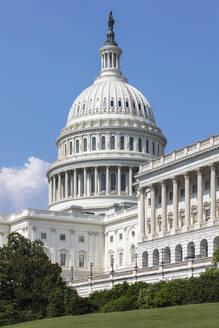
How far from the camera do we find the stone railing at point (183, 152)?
11888 cm

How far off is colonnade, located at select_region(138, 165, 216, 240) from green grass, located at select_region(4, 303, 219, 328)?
4328 centimetres

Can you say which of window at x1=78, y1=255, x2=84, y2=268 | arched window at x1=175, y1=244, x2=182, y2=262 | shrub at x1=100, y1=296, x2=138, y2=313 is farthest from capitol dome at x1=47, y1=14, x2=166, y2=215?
shrub at x1=100, y1=296, x2=138, y2=313

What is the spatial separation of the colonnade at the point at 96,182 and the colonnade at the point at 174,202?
48664 millimetres

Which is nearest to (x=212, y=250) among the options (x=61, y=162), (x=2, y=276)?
(x=2, y=276)

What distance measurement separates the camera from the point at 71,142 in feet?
650

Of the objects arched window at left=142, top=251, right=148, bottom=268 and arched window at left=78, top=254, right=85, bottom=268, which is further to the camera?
arched window at left=78, top=254, right=85, bottom=268

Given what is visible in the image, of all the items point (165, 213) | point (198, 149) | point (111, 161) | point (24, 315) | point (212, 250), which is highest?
point (111, 161)

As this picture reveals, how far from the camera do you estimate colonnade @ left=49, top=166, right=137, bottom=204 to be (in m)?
186

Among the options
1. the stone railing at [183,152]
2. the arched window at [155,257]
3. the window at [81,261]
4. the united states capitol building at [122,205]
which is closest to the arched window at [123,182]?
the united states capitol building at [122,205]

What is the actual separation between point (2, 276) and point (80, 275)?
2325 inches

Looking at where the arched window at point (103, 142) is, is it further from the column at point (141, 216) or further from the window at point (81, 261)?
the column at point (141, 216)

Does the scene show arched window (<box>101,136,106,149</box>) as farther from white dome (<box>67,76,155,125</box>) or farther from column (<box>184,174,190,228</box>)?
column (<box>184,174,190,228</box>)

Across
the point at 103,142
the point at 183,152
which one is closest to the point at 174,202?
the point at 183,152

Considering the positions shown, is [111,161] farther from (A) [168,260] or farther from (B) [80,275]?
(A) [168,260]
